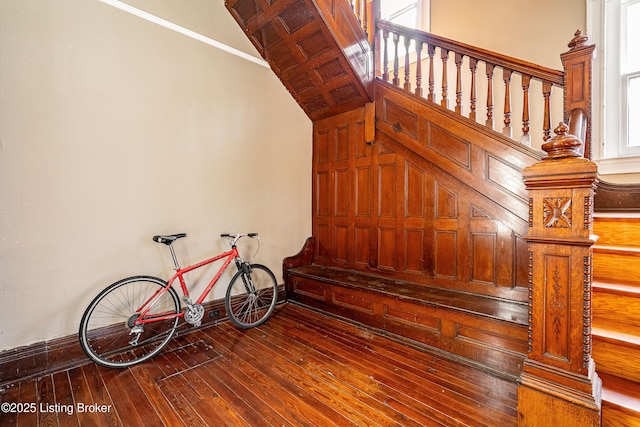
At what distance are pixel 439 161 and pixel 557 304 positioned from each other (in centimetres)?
167

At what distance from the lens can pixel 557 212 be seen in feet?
4.42

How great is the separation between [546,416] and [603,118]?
289 centimetres

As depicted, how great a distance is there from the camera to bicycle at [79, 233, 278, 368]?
7.54 feet

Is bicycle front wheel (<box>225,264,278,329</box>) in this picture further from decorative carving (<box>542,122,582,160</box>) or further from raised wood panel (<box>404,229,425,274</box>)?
decorative carving (<box>542,122,582,160</box>)

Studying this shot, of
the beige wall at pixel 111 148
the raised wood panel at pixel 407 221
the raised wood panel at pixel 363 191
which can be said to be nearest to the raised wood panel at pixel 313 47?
the beige wall at pixel 111 148

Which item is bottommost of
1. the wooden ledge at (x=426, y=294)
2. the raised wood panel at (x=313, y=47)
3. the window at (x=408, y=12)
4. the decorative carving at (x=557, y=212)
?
the wooden ledge at (x=426, y=294)

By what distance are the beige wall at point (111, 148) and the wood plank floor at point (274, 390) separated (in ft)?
2.17

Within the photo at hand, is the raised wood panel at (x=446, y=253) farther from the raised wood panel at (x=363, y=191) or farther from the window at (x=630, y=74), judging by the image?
the window at (x=630, y=74)

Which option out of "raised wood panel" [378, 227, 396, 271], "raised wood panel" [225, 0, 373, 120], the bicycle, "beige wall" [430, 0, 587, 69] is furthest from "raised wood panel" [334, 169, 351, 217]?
"beige wall" [430, 0, 587, 69]

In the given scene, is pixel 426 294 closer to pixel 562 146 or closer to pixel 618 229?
pixel 618 229

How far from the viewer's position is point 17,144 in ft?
6.69

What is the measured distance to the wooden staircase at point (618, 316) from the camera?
1.34m

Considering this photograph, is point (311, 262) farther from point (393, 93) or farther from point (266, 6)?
point (266, 6)

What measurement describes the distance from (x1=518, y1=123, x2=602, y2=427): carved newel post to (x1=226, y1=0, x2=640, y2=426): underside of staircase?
0.81 ft
